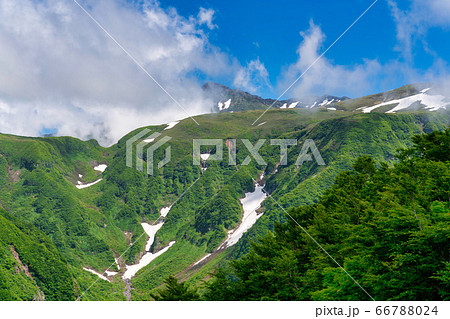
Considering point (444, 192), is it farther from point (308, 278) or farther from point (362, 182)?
point (362, 182)

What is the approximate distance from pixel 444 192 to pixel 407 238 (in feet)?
22.7

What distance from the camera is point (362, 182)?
171ft

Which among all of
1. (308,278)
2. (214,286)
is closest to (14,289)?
(214,286)

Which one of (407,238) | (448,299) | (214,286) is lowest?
(214,286)

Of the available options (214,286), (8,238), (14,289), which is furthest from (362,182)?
(8,238)

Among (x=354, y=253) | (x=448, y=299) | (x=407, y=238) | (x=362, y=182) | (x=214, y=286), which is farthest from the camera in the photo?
(x=362, y=182)

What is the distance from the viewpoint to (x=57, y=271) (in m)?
196

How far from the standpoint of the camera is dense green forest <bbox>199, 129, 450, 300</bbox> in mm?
21281

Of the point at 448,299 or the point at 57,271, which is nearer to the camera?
the point at 448,299

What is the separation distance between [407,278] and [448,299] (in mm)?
2492

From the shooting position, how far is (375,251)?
25.7 metres

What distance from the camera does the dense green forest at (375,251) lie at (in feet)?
69.8
